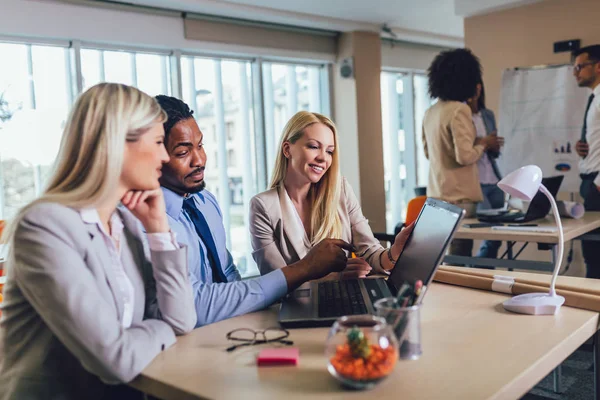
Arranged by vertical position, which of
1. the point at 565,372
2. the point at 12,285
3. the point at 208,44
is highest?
the point at 208,44

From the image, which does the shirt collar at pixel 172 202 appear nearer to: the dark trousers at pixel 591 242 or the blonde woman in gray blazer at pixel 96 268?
the blonde woman in gray blazer at pixel 96 268

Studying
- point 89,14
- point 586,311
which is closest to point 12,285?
point 586,311

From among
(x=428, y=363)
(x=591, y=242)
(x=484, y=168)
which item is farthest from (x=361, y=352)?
(x=484, y=168)

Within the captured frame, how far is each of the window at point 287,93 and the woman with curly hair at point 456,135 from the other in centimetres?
187

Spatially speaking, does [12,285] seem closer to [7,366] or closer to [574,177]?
[7,366]

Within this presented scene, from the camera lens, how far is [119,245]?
1276mm

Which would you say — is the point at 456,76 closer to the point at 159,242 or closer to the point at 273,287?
the point at 273,287

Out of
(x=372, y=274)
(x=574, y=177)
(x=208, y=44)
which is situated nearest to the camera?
(x=372, y=274)

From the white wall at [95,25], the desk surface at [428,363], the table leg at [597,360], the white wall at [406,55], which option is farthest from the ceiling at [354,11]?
the table leg at [597,360]

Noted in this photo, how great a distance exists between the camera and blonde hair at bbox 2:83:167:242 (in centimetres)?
114

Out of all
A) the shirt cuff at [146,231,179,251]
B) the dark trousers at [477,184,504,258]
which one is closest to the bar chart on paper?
the dark trousers at [477,184,504,258]

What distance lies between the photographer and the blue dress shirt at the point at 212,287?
139 centimetres

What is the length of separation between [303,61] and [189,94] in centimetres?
148

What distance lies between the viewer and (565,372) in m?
2.78
